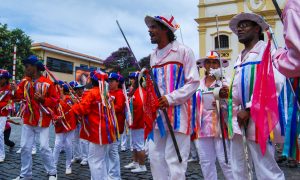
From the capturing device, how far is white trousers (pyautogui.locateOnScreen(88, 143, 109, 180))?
4.88 metres

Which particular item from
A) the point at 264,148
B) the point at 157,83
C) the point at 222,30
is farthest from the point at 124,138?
the point at 222,30

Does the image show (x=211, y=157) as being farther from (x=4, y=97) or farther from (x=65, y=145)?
(x=4, y=97)

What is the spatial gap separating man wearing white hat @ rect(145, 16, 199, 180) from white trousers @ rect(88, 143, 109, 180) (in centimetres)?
165

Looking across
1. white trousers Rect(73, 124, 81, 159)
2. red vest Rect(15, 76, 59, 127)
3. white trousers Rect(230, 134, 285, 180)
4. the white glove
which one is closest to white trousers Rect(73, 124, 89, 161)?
white trousers Rect(73, 124, 81, 159)

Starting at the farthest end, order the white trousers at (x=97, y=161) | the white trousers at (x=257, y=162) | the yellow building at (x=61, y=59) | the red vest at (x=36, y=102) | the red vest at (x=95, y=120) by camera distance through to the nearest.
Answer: the yellow building at (x=61, y=59) → the red vest at (x=36, y=102) → the red vest at (x=95, y=120) → the white trousers at (x=97, y=161) → the white trousers at (x=257, y=162)

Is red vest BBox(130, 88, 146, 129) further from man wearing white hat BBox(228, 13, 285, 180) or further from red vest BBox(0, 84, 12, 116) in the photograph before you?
man wearing white hat BBox(228, 13, 285, 180)

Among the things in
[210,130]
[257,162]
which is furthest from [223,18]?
[257,162]

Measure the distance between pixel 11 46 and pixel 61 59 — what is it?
50.0 ft

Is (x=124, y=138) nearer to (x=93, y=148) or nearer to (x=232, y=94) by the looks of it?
(x=93, y=148)

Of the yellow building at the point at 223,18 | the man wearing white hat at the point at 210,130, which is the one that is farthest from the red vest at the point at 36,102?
the yellow building at the point at 223,18

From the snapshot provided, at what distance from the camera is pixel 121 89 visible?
22.2 ft

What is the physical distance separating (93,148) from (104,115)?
0.57m

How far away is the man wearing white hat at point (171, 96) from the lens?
3.33 m

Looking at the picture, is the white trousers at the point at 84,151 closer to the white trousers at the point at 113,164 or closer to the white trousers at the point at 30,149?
the white trousers at the point at 30,149
